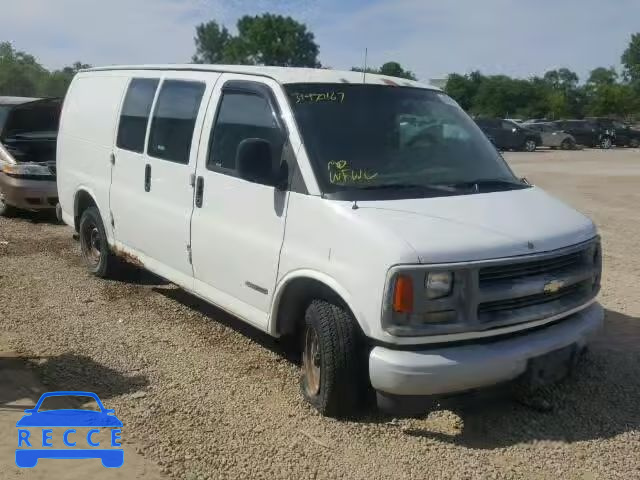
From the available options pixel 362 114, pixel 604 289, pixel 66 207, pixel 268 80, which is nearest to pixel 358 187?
pixel 362 114

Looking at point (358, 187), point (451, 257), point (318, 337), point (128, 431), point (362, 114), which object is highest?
point (362, 114)

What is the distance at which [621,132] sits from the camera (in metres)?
39.0

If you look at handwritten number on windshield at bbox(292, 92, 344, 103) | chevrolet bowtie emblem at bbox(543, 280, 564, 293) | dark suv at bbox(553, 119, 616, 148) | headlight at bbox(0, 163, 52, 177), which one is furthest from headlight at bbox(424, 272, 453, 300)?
dark suv at bbox(553, 119, 616, 148)

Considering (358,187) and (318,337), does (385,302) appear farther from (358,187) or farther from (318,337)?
(358,187)

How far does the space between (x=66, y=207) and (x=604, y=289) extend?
573cm

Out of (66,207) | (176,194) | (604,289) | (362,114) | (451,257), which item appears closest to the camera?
(451,257)

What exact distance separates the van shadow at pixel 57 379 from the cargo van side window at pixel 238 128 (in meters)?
1.61

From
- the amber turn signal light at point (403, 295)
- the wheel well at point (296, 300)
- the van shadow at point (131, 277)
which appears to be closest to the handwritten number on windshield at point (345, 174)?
the wheel well at point (296, 300)

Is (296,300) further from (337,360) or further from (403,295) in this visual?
(403,295)

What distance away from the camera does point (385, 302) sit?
A: 369 cm

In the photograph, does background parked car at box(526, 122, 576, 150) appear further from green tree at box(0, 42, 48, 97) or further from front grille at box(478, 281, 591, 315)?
front grille at box(478, 281, 591, 315)

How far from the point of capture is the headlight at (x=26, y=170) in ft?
33.2

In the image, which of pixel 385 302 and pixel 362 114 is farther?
pixel 362 114

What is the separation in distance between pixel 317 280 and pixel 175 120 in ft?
7.19
